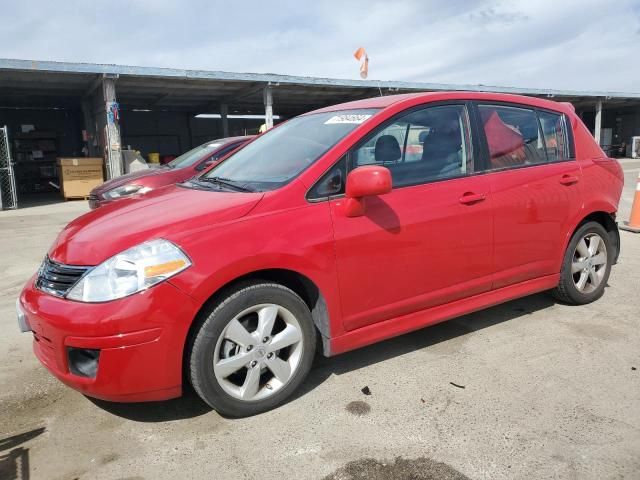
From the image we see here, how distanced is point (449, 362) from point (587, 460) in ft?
3.59

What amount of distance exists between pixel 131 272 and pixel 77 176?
15661mm

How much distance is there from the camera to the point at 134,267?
237cm

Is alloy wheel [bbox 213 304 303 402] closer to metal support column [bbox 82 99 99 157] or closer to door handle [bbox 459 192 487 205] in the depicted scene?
door handle [bbox 459 192 487 205]

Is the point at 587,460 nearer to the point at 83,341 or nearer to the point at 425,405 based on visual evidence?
the point at 425,405

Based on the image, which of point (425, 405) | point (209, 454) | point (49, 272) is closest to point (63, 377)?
point (49, 272)

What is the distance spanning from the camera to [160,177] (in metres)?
7.50

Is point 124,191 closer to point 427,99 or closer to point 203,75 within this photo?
point 427,99

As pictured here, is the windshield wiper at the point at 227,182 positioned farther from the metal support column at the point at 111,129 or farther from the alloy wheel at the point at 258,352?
the metal support column at the point at 111,129

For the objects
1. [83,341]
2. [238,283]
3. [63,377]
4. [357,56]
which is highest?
[357,56]

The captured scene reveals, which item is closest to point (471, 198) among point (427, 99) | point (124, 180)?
point (427, 99)

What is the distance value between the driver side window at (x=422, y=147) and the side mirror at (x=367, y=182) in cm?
22

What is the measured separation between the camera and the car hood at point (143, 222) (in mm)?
2479

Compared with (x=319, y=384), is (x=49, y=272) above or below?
above

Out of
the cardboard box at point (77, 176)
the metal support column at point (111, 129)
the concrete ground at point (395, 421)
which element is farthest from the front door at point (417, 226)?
the cardboard box at point (77, 176)
